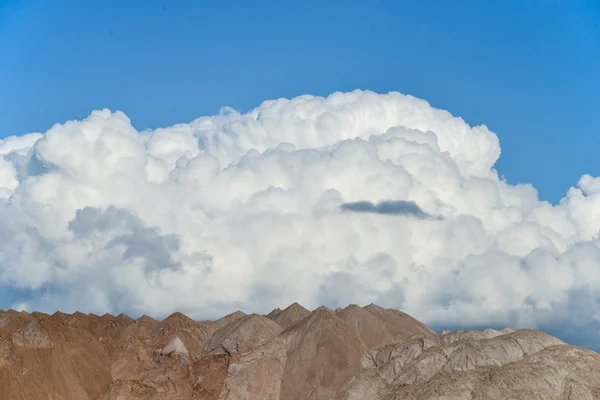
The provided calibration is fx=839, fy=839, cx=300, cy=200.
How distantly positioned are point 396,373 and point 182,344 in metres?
36.5

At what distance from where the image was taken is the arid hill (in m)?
99.8

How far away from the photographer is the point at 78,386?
119875 millimetres

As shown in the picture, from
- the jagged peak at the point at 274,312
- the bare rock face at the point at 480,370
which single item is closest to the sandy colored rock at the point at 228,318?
the jagged peak at the point at 274,312

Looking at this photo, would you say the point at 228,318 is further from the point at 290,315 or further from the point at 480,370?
the point at 480,370

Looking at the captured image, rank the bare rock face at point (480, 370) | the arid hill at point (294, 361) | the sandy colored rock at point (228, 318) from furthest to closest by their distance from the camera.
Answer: the sandy colored rock at point (228, 318), the arid hill at point (294, 361), the bare rock face at point (480, 370)

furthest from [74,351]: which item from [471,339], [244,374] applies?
[471,339]

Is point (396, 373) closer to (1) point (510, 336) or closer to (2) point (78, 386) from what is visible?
(1) point (510, 336)

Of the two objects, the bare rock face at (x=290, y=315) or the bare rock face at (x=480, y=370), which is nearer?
the bare rock face at (x=480, y=370)

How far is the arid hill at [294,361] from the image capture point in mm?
99750

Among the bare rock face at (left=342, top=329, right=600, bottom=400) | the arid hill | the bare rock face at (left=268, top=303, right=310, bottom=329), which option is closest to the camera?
the bare rock face at (left=342, top=329, right=600, bottom=400)

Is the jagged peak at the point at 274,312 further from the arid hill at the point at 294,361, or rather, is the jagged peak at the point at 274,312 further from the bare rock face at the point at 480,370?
the bare rock face at the point at 480,370

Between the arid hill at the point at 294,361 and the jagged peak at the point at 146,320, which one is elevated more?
the jagged peak at the point at 146,320

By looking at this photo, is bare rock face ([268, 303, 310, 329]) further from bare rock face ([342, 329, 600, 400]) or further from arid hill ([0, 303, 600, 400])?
bare rock face ([342, 329, 600, 400])

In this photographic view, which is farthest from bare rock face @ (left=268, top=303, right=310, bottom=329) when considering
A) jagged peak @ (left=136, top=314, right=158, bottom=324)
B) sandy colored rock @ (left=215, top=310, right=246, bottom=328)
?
jagged peak @ (left=136, top=314, right=158, bottom=324)
